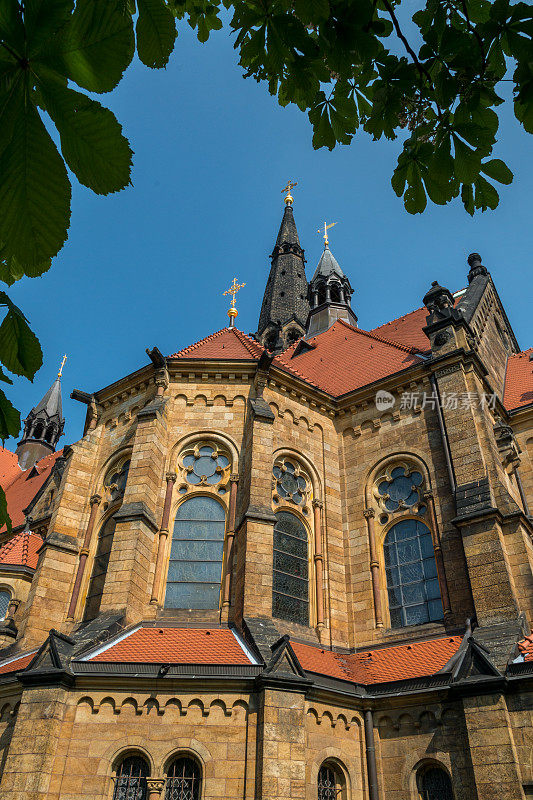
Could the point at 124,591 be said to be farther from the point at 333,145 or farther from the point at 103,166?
the point at 103,166

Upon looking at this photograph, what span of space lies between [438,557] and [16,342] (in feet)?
41.9

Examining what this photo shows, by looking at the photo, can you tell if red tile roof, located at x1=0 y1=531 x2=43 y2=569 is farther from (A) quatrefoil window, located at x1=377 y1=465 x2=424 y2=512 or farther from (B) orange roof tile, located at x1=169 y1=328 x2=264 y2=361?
(A) quatrefoil window, located at x1=377 y1=465 x2=424 y2=512

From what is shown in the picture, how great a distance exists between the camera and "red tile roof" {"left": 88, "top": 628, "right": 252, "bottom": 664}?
34.1 feet

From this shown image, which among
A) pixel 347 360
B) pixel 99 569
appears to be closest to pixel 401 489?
pixel 347 360

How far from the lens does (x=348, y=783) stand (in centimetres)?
1065

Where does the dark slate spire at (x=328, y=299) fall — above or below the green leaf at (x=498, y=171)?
above

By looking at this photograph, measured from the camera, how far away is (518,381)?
750 inches

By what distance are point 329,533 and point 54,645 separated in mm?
6861

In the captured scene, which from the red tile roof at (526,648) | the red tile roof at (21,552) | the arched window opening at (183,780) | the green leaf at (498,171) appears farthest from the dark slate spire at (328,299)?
the green leaf at (498,171)

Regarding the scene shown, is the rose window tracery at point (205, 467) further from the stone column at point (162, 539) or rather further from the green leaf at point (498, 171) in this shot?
the green leaf at point (498, 171)

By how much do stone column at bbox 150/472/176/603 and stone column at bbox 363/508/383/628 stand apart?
4.76 m

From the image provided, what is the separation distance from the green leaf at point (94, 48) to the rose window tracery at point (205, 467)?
13.0 metres

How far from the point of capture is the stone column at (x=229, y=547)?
40.7 ft
